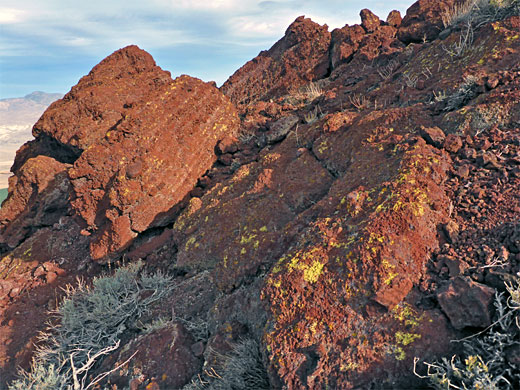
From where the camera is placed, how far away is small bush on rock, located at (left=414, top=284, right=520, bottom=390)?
6.08 feet

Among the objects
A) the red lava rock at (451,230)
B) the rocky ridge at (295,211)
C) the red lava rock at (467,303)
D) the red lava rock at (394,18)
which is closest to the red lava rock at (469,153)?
the rocky ridge at (295,211)

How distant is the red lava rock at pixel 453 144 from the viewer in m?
3.17

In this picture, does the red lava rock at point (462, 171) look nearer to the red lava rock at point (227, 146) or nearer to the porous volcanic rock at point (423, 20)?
the red lava rock at point (227, 146)

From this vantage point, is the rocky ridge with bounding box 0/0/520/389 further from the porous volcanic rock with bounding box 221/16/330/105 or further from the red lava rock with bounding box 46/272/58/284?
the porous volcanic rock with bounding box 221/16/330/105

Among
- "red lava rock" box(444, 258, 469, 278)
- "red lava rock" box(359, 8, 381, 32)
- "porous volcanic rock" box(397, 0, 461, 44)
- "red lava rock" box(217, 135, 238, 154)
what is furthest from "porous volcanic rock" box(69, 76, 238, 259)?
"red lava rock" box(359, 8, 381, 32)

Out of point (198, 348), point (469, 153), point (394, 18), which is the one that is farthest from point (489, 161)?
point (394, 18)

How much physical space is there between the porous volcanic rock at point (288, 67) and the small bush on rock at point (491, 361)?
325 inches

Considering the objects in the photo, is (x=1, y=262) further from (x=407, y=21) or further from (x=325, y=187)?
(x=407, y=21)

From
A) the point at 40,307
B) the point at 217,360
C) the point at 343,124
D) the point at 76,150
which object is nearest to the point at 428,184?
the point at 343,124

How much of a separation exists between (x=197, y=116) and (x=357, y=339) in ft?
16.4

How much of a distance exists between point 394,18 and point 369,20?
870 millimetres

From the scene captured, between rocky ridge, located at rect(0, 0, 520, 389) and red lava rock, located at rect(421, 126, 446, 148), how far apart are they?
2cm

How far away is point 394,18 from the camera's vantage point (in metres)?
10.1

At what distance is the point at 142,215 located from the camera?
17.7 feet
